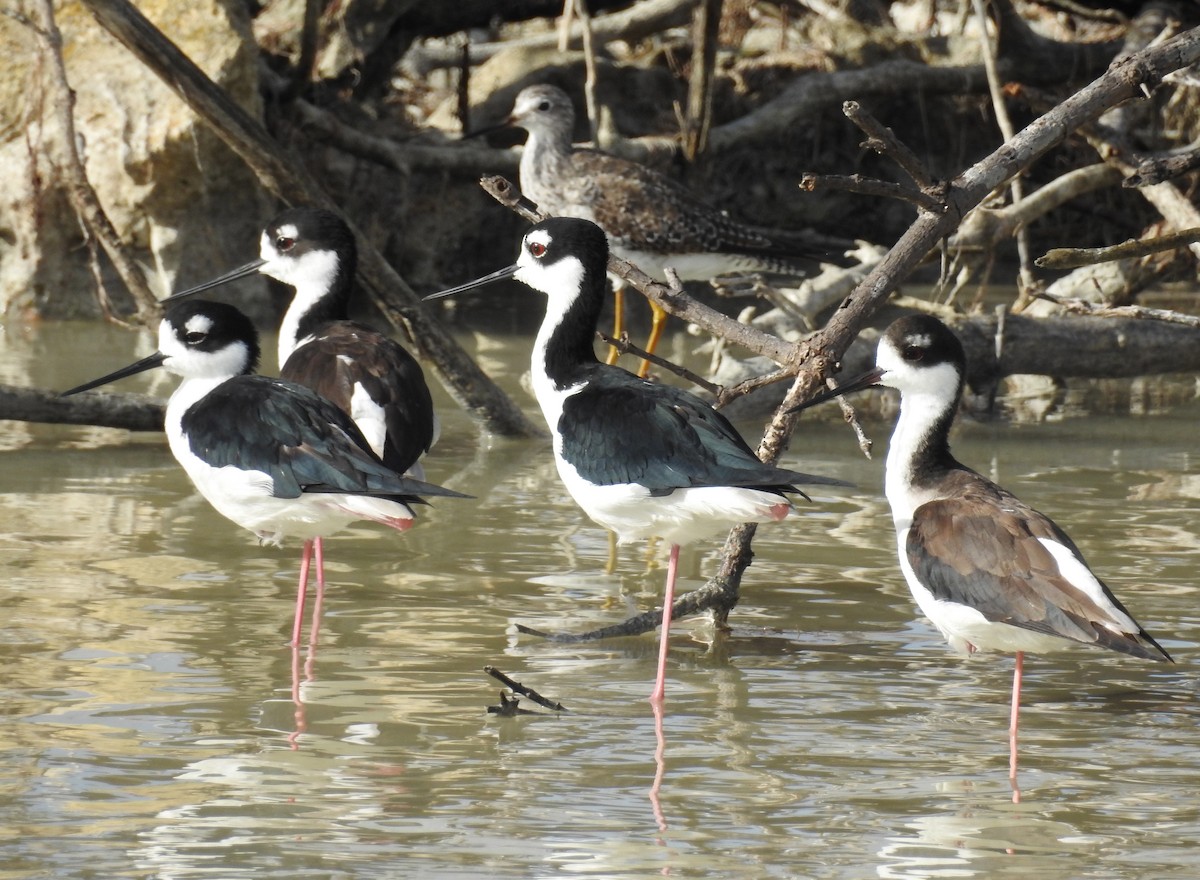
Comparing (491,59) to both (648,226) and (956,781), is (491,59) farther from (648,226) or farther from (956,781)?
(956,781)

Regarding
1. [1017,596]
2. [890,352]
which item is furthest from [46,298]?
[1017,596]

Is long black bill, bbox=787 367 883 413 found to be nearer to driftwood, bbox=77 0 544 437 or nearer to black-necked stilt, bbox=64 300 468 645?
black-necked stilt, bbox=64 300 468 645

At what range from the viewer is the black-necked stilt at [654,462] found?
16.9 feet

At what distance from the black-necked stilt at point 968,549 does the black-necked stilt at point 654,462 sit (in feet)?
1.24

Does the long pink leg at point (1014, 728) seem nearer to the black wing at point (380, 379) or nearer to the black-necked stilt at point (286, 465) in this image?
the black-necked stilt at point (286, 465)

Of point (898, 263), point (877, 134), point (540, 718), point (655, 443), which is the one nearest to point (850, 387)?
point (898, 263)

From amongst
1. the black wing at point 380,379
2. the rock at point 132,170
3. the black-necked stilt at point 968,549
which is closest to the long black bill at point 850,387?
the black-necked stilt at point 968,549

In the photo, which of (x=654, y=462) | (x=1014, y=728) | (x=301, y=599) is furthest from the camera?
(x=301, y=599)

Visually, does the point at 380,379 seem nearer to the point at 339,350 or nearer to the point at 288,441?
the point at 339,350

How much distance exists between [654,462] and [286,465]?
1.17 metres

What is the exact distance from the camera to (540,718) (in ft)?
16.3

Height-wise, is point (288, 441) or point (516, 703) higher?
point (288, 441)

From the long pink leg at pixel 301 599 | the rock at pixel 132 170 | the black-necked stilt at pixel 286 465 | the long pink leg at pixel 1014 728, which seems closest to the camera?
the long pink leg at pixel 1014 728

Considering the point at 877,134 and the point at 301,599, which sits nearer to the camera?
the point at 877,134
